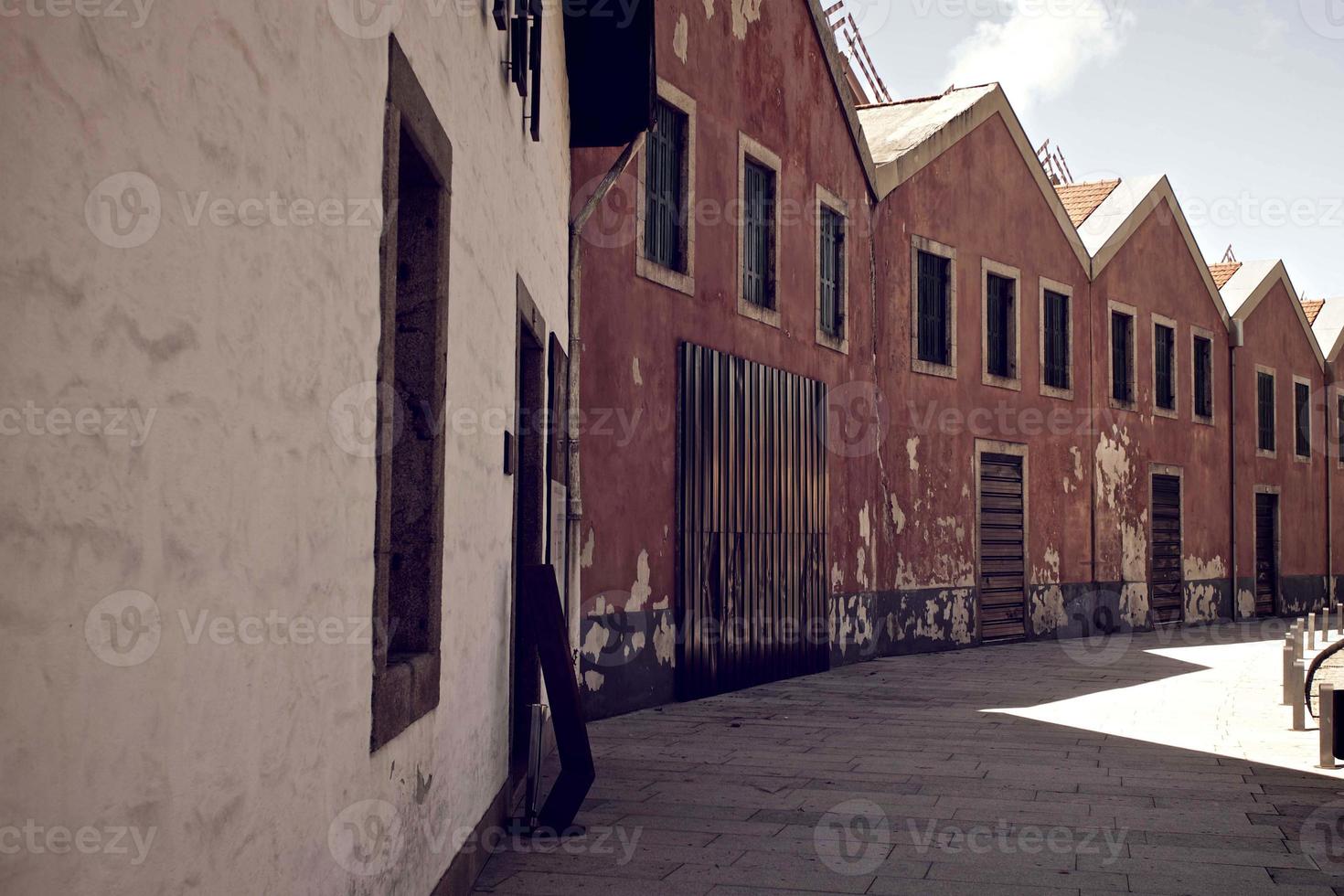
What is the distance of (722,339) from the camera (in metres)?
13.6

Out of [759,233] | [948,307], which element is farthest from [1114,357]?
[759,233]

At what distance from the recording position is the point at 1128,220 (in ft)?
79.6

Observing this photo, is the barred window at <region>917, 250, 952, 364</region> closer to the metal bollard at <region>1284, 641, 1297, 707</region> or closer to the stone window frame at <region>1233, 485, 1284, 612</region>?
the metal bollard at <region>1284, 641, 1297, 707</region>

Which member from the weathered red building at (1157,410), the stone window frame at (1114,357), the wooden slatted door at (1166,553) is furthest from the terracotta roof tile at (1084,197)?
the wooden slatted door at (1166,553)

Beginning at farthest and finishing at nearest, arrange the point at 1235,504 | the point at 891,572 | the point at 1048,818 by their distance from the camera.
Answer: the point at 1235,504 < the point at 891,572 < the point at 1048,818

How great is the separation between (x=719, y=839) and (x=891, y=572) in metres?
11.3

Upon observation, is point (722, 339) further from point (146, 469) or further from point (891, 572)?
point (146, 469)

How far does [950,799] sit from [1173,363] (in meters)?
19.9

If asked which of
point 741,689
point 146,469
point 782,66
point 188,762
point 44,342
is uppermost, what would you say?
point 782,66

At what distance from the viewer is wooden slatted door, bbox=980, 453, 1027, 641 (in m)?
19.8

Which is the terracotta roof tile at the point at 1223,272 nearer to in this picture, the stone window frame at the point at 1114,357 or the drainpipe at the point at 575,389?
the stone window frame at the point at 1114,357

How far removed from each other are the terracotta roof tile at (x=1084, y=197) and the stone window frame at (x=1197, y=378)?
123 inches

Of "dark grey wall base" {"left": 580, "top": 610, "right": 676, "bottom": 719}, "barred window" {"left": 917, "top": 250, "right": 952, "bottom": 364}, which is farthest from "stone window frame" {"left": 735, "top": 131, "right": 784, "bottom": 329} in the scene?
"barred window" {"left": 917, "top": 250, "right": 952, "bottom": 364}

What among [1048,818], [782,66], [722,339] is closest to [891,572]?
[722,339]
